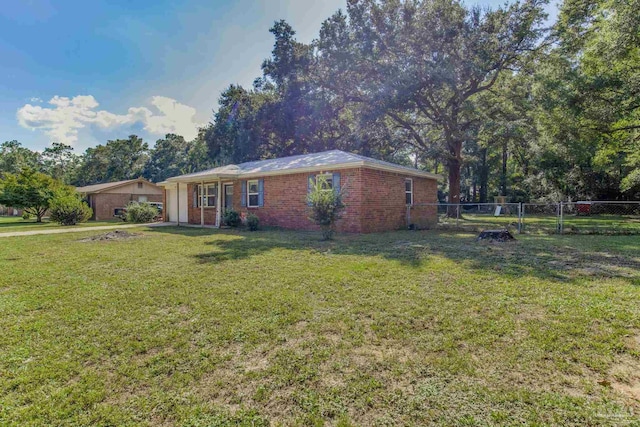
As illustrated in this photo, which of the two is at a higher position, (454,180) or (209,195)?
(454,180)

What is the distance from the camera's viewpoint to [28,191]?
20109mm

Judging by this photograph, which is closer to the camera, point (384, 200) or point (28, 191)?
point (384, 200)

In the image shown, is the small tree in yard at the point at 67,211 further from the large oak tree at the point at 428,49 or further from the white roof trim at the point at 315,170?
the large oak tree at the point at 428,49

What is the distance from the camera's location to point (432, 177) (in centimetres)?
1530

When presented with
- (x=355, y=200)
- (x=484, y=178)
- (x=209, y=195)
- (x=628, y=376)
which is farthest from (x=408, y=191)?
(x=484, y=178)

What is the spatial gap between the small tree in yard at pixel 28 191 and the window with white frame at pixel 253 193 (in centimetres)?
1425

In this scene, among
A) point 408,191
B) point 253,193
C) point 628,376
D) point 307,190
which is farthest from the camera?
point 253,193

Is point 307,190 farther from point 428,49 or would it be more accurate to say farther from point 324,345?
point 428,49

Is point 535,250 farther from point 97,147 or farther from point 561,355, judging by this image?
point 97,147

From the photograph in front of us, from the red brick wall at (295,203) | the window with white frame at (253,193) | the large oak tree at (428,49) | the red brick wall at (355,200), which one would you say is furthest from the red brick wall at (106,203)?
the large oak tree at (428,49)

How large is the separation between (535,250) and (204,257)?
7.86 metres

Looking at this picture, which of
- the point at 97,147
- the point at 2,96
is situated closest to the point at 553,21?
the point at 2,96

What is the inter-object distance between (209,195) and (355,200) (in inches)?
355

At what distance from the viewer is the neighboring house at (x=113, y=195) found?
24953 millimetres
